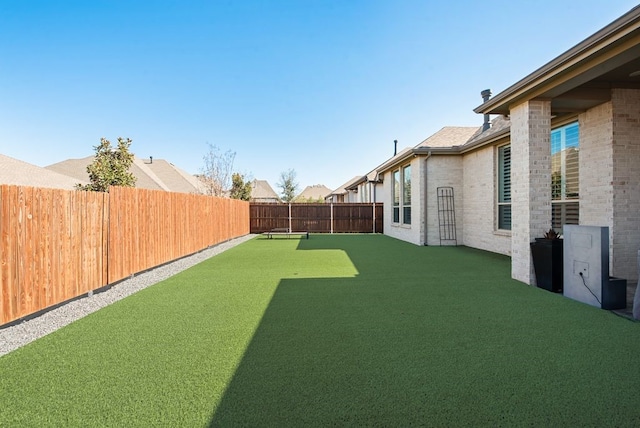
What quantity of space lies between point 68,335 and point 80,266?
1685mm

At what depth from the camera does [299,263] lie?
8180mm

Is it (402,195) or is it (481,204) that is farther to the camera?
(402,195)

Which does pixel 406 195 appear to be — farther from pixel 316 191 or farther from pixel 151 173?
pixel 316 191

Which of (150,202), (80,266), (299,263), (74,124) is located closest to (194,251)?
(150,202)

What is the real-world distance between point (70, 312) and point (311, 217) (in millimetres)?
15601

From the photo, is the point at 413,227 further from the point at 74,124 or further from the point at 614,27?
the point at 74,124

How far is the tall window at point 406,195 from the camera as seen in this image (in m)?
13.4

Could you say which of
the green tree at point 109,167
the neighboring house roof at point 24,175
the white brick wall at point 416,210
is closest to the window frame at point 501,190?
the white brick wall at point 416,210

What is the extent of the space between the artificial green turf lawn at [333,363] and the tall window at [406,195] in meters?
8.62

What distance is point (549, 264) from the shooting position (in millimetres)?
5215

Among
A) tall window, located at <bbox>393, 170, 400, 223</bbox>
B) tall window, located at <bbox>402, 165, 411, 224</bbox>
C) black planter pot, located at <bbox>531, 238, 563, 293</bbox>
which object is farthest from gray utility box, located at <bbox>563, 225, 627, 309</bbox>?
tall window, located at <bbox>393, 170, 400, 223</bbox>

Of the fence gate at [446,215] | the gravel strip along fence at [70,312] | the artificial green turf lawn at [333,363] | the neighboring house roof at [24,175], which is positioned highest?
the neighboring house roof at [24,175]

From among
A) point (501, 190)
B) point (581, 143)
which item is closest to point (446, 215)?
point (501, 190)

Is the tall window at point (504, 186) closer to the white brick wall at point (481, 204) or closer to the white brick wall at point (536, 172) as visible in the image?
the white brick wall at point (481, 204)
